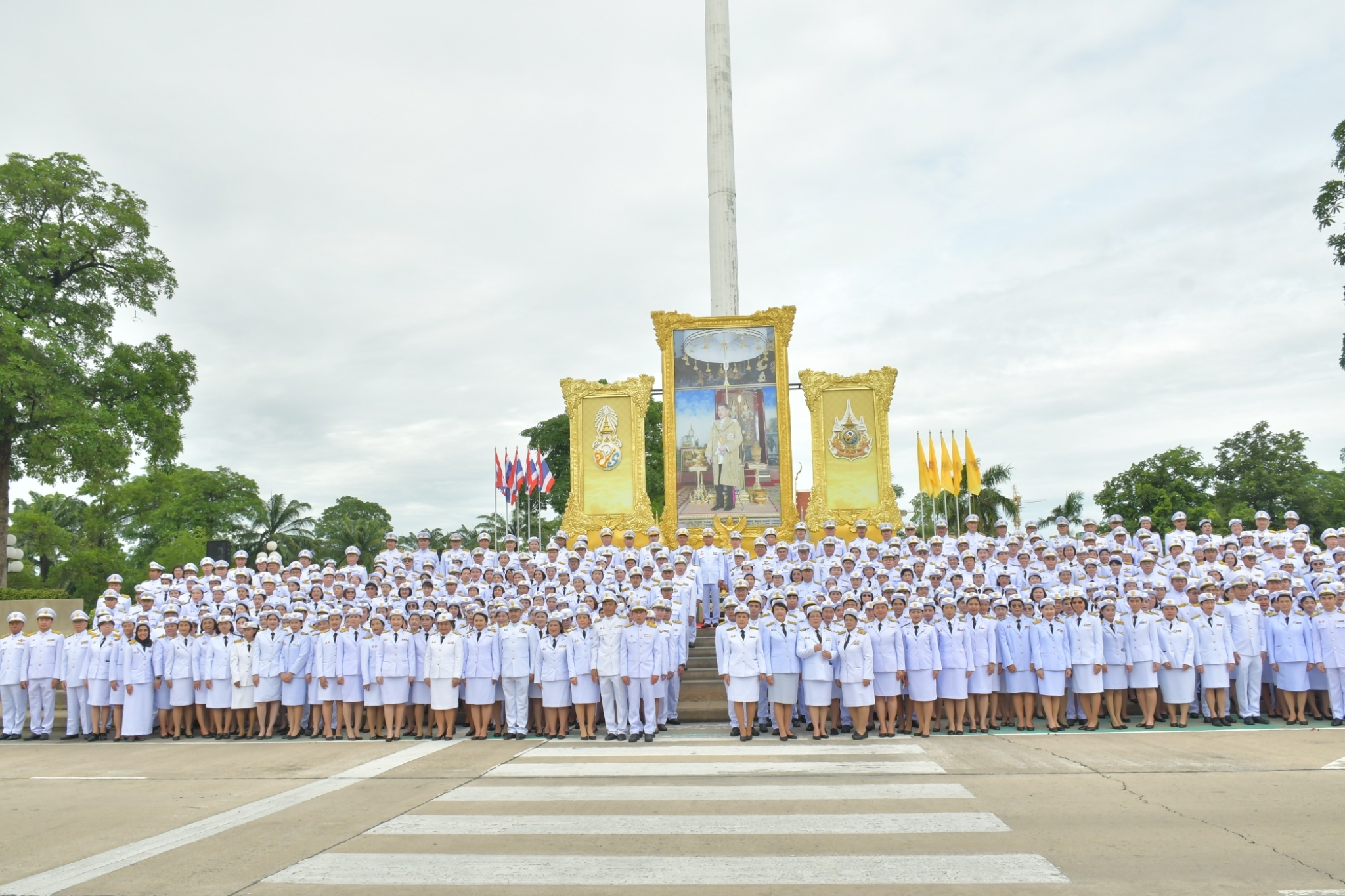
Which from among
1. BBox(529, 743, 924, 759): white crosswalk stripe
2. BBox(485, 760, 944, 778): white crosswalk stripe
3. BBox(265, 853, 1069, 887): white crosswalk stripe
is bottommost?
BBox(529, 743, 924, 759): white crosswalk stripe

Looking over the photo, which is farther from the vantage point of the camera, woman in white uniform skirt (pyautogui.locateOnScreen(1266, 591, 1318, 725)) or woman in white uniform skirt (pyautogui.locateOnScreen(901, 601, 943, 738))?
woman in white uniform skirt (pyautogui.locateOnScreen(1266, 591, 1318, 725))

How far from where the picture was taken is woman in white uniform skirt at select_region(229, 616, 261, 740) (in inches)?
474

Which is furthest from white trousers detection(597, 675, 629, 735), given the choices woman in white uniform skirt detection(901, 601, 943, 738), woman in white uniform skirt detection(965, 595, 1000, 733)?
woman in white uniform skirt detection(965, 595, 1000, 733)

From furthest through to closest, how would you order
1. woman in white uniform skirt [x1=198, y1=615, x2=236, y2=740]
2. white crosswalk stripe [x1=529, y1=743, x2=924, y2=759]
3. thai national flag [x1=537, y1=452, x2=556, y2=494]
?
thai national flag [x1=537, y1=452, x2=556, y2=494] → woman in white uniform skirt [x1=198, y1=615, x2=236, y2=740] → white crosswalk stripe [x1=529, y1=743, x2=924, y2=759]

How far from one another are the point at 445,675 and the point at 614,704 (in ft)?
7.19

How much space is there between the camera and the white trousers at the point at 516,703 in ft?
37.3

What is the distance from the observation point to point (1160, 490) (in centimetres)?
3136

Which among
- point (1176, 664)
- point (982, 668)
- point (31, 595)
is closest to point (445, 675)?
point (982, 668)

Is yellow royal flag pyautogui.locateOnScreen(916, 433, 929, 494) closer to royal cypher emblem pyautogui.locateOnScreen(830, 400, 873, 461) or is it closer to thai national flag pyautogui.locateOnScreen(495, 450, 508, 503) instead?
royal cypher emblem pyautogui.locateOnScreen(830, 400, 873, 461)

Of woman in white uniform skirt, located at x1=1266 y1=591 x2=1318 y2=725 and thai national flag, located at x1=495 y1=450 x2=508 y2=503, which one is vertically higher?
thai national flag, located at x1=495 y1=450 x2=508 y2=503

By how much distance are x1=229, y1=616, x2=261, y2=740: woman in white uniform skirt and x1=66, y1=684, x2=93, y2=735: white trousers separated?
244 cm

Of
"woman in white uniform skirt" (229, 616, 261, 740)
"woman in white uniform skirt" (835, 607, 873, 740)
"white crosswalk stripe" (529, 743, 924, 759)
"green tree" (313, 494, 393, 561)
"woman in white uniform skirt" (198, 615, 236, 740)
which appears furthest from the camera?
"green tree" (313, 494, 393, 561)

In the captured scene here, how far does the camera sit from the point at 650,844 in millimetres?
6219

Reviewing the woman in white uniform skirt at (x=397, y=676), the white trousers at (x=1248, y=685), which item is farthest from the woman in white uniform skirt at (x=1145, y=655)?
the woman in white uniform skirt at (x=397, y=676)
